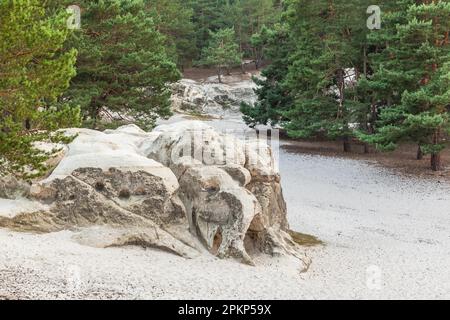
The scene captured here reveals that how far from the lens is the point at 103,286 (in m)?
10.5

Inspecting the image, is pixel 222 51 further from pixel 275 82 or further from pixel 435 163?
pixel 435 163

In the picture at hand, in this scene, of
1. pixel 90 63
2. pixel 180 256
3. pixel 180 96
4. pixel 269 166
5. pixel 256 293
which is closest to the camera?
pixel 256 293

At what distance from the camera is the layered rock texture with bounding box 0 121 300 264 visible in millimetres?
13586

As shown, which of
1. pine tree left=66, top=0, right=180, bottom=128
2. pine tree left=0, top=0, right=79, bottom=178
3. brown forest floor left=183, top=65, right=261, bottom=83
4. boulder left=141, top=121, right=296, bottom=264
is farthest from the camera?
brown forest floor left=183, top=65, right=261, bottom=83

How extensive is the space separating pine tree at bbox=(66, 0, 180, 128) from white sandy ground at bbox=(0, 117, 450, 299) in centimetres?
1423

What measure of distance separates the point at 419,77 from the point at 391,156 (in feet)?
27.2

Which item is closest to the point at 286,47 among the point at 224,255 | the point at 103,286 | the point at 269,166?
the point at 269,166

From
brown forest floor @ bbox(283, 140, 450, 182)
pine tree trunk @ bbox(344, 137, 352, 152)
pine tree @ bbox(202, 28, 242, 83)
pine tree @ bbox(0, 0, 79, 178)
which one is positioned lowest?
brown forest floor @ bbox(283, 140, 450, 182)

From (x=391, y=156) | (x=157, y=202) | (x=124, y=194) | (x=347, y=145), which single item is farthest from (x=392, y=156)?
(x=124, y=194)

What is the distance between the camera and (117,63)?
29.6m

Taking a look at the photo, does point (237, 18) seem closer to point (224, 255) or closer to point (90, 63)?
point (90, 63)

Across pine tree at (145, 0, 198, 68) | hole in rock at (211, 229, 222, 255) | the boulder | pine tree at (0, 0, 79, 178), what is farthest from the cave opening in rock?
pine tree at (145, 0, 198, 68)

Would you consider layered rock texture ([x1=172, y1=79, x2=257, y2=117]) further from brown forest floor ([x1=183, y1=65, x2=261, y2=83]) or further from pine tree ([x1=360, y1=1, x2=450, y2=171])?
Answer: pine tree ([x1=360, y1=1, x2=450, y2=171])

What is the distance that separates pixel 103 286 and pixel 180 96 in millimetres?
49353
